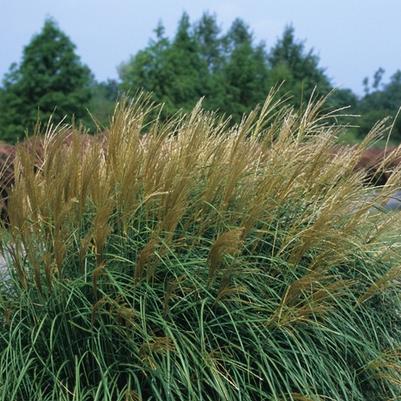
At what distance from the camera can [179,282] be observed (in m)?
2.67

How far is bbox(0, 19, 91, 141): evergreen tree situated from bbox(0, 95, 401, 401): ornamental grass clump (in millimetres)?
15271

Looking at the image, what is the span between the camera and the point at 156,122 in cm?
330

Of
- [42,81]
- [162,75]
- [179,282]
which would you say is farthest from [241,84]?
[179,282]

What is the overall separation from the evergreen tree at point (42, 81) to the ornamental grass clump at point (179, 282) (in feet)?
50.1

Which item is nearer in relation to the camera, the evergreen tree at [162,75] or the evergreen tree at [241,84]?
the evergreen tree at [162,75]

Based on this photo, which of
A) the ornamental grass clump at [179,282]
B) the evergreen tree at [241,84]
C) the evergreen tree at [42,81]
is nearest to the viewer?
the ornamental grass clump at [179,282]

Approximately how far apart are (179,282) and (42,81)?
16287 mm

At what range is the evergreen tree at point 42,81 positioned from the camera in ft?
59.0

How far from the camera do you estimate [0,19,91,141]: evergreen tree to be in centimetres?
1797

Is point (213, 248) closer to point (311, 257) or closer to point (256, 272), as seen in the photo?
point (256, 272)

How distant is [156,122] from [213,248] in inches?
35.2

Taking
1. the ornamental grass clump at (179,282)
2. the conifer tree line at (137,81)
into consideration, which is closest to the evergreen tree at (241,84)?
the conifer tree line at (137,81)

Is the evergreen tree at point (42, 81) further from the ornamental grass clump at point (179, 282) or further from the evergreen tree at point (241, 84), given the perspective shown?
the ornamental grass clump at point (179, 282)

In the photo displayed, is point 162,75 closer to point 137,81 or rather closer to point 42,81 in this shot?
point 137,81
